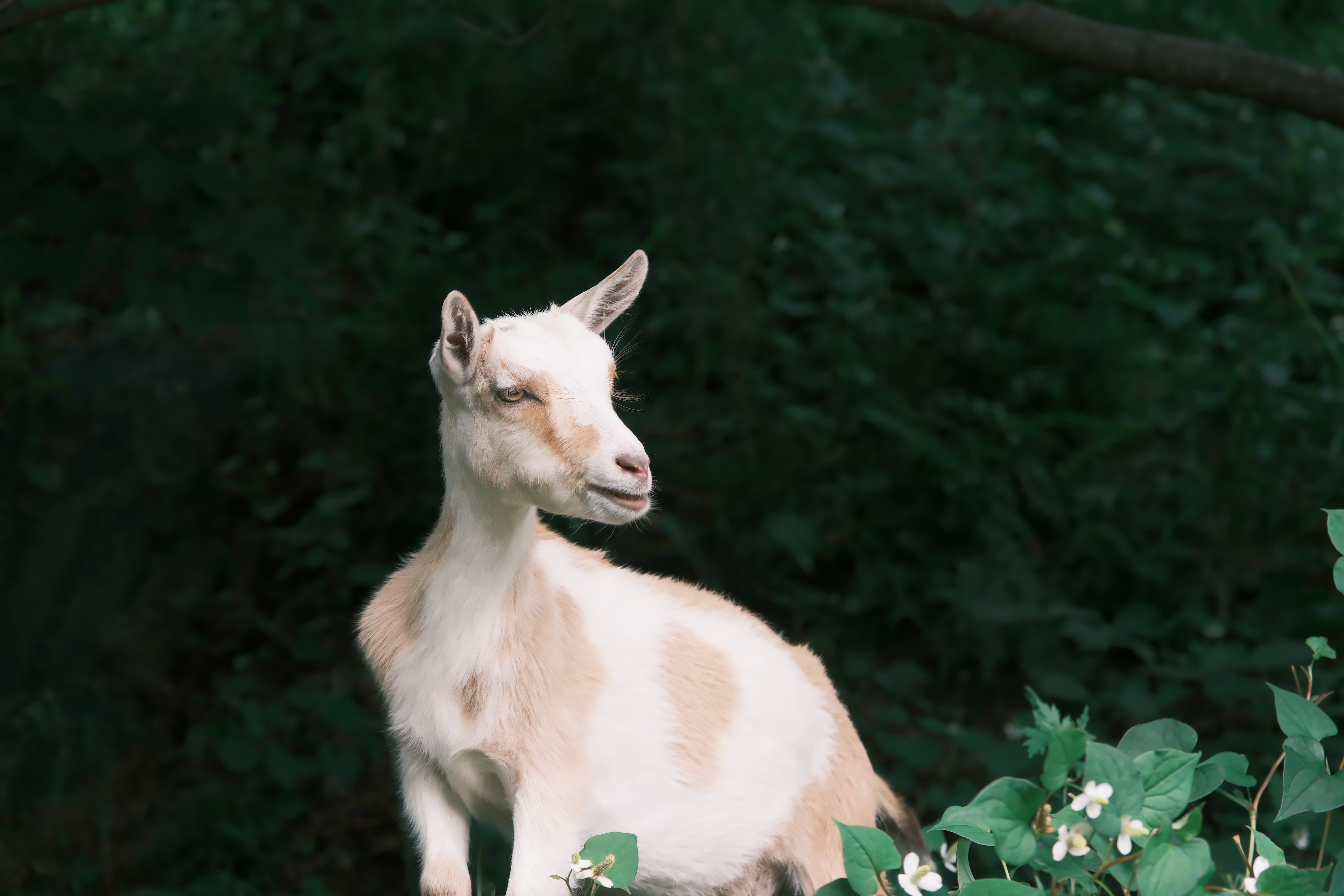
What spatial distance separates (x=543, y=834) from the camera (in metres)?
1.82

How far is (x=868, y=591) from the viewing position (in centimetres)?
506

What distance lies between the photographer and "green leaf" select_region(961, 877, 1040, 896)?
5.43 ft

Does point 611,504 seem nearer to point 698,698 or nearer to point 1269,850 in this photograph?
point 698,698

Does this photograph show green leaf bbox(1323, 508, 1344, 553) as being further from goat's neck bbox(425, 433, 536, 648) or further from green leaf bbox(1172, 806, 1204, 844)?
goat's neck bbox(425, 433, 536, 648)

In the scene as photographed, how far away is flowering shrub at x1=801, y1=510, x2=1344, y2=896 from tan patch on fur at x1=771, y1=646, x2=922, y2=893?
9.2 inches

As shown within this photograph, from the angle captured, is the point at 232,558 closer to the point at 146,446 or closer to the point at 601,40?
the point at 146,446

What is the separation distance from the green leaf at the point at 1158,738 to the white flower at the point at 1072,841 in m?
0.22

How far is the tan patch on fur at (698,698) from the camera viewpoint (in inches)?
77.9

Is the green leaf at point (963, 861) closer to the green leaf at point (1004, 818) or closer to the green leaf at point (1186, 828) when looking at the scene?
the green leaf at point (1004, 818)

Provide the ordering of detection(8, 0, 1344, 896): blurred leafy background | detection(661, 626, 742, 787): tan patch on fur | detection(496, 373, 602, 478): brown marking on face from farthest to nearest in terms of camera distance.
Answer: detection(8, 0, 1344, 896): blurred leafy background, detection(661, 626, 742, 787): tan patch on fur, detection(496, 373, 602, 478): brown marking on face

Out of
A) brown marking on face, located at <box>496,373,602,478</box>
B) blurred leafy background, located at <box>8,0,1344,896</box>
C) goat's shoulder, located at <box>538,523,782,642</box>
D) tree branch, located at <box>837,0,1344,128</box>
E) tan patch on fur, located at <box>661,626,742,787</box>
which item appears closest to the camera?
brown marking on face, located at <box>496,373,602,478</box>

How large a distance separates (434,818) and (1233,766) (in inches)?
48.8

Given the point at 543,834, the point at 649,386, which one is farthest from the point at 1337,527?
the point at 649,386

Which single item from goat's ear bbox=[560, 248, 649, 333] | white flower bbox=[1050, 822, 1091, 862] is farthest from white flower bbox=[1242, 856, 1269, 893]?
goat's ear bbox=[560, 248, 649, 333]
